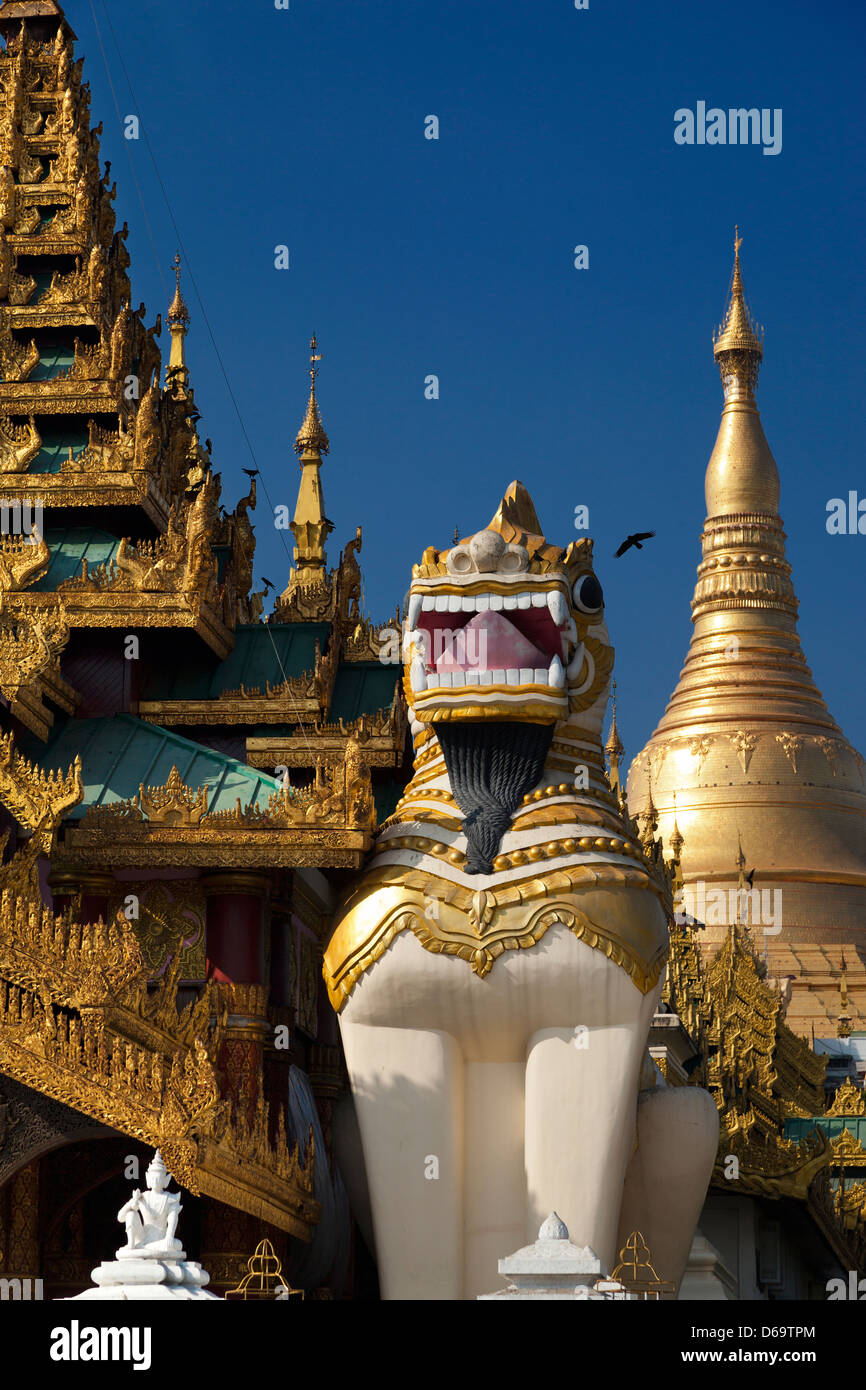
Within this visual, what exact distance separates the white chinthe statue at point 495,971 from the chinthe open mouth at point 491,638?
0.02m

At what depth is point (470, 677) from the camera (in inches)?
616

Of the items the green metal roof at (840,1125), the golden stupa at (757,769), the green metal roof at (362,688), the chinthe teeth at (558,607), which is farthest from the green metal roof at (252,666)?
the golden stupa at (757,769)

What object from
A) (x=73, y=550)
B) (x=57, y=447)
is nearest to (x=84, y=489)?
(x=73, y=550)

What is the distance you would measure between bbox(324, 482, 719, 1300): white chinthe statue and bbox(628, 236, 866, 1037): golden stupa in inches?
1286

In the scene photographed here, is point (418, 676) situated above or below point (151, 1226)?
above

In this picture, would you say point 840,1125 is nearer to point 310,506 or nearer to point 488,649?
point 310,506

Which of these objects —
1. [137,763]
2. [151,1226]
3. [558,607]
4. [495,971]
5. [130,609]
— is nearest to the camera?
[151,1226]

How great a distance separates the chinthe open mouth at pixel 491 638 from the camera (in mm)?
15672

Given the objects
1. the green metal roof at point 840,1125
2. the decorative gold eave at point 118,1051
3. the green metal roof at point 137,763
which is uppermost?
the green metal roof at point 137,763

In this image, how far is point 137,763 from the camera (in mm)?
17391

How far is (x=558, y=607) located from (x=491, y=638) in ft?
1.65

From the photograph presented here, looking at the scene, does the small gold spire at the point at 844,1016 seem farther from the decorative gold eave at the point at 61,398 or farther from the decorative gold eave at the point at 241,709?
the decorative gold eave at the point at 61,398

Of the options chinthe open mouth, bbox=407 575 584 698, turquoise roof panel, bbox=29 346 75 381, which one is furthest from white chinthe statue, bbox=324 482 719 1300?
turquoise roof panel, bbox=29 346 75 381

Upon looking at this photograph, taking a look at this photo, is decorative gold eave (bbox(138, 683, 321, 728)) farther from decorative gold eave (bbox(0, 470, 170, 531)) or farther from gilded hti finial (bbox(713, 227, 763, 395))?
gilded hti finial (bbox(713, 227, 763, 395))
